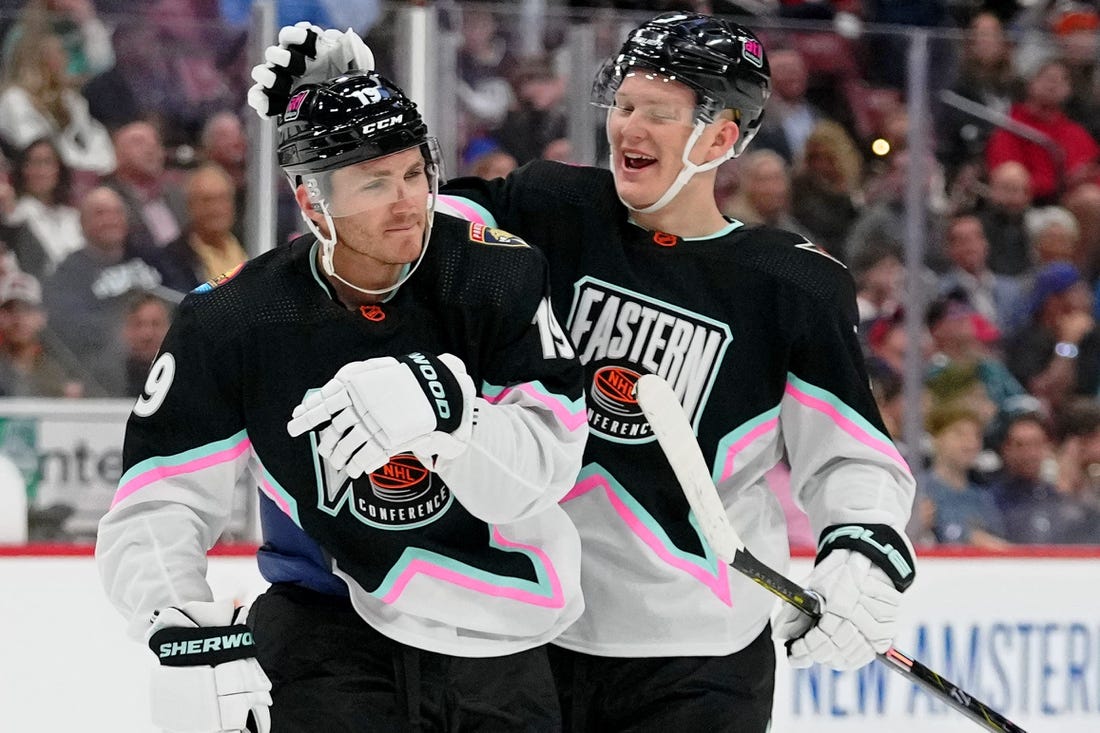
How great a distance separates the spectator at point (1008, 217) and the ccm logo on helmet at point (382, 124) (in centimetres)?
261

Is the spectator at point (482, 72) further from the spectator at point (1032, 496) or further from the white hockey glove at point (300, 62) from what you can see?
the white hockey glove at point (300, 62)

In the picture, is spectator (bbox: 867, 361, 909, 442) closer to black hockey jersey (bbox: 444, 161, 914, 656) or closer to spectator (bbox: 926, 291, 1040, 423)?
spectator (bbox: 926, 291, 1040, 423)

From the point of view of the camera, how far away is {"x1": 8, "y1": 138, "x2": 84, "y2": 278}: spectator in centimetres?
370

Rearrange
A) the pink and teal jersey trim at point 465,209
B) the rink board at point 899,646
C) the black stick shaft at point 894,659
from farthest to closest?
the rink board at point 899,646 → the pink and teal jersey trim at point 465,209 → the black stick shaft at point 894,659

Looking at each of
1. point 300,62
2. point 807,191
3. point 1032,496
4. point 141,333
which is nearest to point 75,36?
point 141,333

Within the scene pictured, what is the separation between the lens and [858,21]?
5203 millimetres

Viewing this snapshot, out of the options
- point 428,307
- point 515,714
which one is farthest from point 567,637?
point 428,307

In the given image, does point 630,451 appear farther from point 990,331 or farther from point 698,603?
point 990,331

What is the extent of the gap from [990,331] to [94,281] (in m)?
2.19

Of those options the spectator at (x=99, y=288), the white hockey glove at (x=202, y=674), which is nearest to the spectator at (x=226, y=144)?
the spectator at (x=99, y=288)

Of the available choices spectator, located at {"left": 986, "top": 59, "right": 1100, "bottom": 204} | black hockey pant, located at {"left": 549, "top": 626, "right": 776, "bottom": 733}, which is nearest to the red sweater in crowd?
spectator, located at {"left": 986, "top": 59, "right": 1100, "bottom": 204}

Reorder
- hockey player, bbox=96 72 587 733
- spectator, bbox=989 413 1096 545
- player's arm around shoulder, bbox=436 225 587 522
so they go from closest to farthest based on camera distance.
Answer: player's arm around shoulder, bbox=436 225 587 522
hockey player, bbox=96 72 587 733
spectator, bbox=989 413 1096 545

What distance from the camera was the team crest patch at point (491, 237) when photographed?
2.04 m

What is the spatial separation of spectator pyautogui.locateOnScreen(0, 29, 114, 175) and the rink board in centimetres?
105
